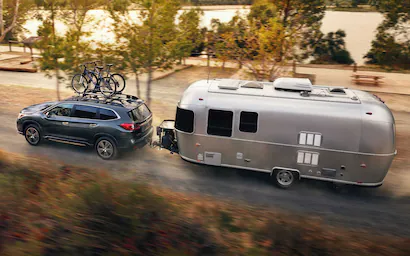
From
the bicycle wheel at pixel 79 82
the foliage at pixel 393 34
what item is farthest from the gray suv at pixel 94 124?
the foliage at pixel 393 34

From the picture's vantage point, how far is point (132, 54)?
14625mm

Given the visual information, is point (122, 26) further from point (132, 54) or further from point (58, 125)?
point (58, 125)

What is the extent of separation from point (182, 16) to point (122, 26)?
11.2 ft

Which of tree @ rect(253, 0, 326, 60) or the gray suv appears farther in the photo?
tree @ rect(253, 0, 326, 60)

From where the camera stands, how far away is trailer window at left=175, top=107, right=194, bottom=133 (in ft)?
34.2

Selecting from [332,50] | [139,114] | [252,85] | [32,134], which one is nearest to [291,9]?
[332,50]

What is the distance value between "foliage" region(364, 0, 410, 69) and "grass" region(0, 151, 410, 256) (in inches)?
808

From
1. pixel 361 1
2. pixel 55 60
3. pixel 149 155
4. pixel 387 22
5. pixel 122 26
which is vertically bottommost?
pixel 149 155

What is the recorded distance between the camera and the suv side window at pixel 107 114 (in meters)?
11.4

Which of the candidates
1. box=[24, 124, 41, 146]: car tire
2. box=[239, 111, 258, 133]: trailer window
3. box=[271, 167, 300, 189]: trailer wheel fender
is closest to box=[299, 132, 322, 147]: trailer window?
box=[271, 167, 300, 189]: trailer wheel fender

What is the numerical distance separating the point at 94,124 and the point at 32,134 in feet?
8.63

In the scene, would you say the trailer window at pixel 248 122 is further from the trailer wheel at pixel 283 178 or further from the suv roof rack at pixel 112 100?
the suv roof rack at pixel 112 100

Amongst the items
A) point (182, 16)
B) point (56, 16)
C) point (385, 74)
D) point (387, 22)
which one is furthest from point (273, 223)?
point (385, 74)

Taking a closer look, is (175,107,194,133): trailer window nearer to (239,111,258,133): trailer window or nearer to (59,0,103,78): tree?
(239,111,258,133): trailer window
